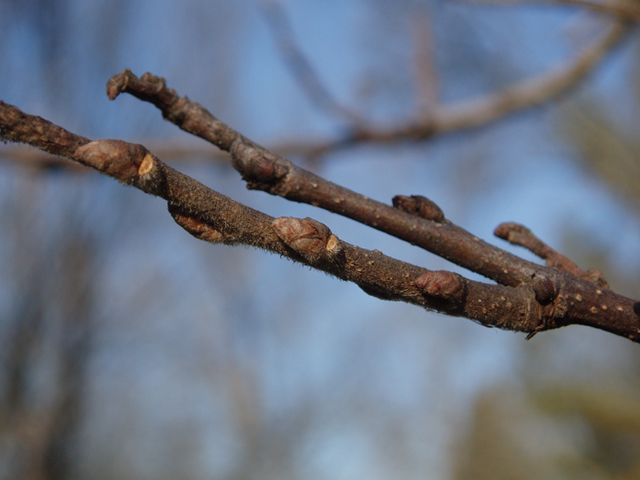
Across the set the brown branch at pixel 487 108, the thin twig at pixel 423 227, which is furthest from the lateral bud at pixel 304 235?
the brown branch at pixel 487 108

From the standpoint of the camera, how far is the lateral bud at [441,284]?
0.77 m

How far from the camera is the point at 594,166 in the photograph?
20.5 feet

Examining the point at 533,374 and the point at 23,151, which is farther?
the point at 533,374

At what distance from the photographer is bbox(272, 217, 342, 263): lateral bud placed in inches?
26.8

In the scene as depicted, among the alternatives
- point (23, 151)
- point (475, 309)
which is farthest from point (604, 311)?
point (23, 151)

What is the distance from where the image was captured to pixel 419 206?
103 centimetres

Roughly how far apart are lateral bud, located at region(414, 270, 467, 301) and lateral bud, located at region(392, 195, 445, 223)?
0.87 ft

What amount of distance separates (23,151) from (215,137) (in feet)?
6.92

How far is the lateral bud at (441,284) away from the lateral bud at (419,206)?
26 centimetres

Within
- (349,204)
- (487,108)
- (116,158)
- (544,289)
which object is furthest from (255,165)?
(487,108)

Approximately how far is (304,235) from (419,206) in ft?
1.42

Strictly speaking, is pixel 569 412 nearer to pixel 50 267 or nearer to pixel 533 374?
pixel 533 374

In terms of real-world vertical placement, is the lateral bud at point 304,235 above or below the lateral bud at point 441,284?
below

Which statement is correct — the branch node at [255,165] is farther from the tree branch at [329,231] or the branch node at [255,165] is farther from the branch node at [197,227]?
the branch node at [197,227]
